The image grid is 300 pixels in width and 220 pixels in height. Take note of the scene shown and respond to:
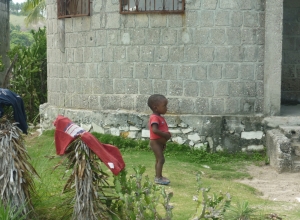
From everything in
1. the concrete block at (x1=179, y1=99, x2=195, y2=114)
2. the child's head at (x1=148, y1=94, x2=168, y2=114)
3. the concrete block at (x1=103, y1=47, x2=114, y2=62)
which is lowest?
the concrete block at (x1=179, y1=99, x2=195, y2=114)

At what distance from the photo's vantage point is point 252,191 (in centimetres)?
754

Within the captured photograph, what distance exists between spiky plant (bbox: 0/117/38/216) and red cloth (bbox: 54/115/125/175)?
0.33 meters

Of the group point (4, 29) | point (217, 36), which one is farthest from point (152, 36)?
point (4, 29)

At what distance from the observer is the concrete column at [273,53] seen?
9.39 meters

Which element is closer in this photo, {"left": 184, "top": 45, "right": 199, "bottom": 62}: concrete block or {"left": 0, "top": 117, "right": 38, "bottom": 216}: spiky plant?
{"left": 0, "top": 117, "right": 38, "bottom": 216}: spiky plant

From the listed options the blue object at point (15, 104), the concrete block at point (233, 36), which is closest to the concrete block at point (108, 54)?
the concrete block at point (233, 36)

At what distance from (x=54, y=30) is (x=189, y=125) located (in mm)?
3422

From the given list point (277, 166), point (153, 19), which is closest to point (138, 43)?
point (153, 19)

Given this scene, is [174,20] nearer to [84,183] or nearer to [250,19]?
[250,19]

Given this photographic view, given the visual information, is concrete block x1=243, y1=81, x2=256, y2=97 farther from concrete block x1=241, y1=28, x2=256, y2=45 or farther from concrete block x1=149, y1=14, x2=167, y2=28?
concrete block x1=149, y1=14, x2=167, y2=28

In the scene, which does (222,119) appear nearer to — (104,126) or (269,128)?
(269,128)

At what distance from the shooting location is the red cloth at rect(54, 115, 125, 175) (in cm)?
480

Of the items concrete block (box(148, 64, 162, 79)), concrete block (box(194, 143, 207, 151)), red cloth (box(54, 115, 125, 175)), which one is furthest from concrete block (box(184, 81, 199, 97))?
red cloth (box(54, 115, 125, 175))

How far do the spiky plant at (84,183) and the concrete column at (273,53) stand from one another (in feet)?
17.0
